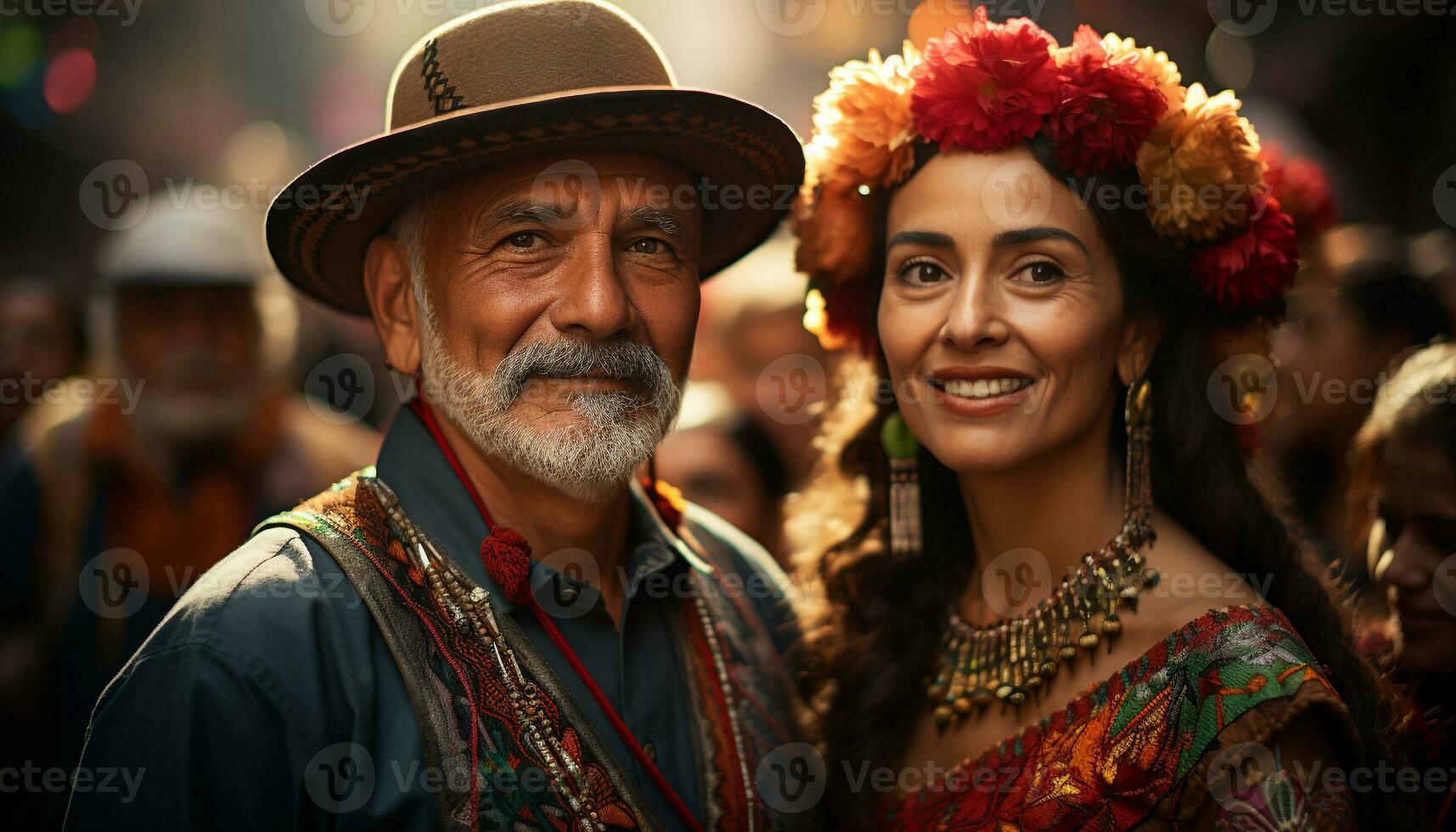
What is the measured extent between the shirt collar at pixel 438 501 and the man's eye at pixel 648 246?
26.1 inches

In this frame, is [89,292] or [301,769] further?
[89,292]

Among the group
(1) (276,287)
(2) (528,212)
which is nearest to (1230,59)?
(1) (276,287)

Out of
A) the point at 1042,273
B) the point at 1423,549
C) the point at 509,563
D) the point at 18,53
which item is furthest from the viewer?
the point at 18,53

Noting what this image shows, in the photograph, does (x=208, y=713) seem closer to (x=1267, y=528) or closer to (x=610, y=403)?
(x=610, y=403)

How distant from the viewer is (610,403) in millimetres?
2471

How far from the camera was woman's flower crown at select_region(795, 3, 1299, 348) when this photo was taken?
2412 millimetres

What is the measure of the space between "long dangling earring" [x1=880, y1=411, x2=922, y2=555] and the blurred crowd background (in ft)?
2.83

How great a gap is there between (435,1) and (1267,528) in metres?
8.21

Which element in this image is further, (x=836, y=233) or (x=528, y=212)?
(x=836, y=233)

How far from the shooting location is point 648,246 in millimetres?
2627

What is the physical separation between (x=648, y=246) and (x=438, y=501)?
786 millimetres

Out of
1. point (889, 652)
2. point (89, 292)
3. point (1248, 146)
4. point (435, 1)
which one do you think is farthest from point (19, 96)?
point (1248, 146)

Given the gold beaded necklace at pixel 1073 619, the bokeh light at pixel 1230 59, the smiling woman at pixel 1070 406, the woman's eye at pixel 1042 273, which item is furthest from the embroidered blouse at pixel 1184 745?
the bokeh light at pixel 1230 59

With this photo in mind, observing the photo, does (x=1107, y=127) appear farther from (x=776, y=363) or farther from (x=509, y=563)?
(x=776, y=363)
